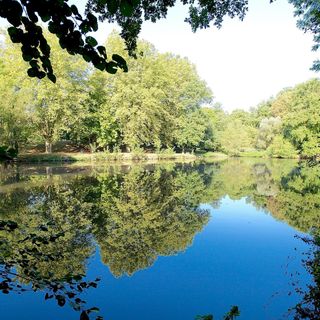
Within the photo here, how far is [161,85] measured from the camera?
4900cm

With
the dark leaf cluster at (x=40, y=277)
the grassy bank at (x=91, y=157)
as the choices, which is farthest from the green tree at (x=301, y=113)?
the dark leaf cluster at (x=40, y=277)

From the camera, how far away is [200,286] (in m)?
7.59

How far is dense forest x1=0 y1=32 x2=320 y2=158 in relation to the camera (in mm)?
37531

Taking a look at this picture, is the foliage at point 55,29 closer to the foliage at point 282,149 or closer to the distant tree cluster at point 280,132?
the distant tree cluster at point 280,132

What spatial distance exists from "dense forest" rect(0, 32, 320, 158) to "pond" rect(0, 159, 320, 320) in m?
16.6

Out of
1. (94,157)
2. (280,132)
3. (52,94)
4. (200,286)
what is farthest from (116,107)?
(200,286)

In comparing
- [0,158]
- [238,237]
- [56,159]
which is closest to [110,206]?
[238,237]

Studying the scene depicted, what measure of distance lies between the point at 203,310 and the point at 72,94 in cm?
3796

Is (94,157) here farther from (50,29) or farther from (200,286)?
(50,29)

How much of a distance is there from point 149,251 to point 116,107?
124 feet

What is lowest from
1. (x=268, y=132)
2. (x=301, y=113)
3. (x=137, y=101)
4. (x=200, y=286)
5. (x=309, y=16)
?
(x=200, y=286)

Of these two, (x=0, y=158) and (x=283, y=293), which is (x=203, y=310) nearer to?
(x=283, y=293)

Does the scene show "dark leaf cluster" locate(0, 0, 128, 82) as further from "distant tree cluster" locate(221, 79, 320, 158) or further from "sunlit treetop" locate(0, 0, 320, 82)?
"distant tree cluster" locate(221, 79, 320, 158)

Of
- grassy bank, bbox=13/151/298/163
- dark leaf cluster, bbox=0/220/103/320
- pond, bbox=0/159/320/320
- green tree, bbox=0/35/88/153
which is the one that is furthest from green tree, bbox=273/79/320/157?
dark leaf cluster, bbox=0/220/103/320
